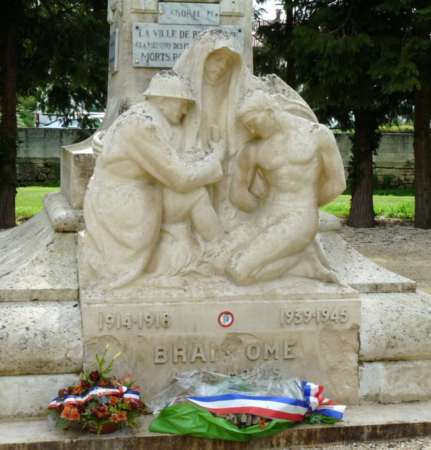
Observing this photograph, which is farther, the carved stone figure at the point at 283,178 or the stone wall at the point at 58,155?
the stone wall at the point at 58,155

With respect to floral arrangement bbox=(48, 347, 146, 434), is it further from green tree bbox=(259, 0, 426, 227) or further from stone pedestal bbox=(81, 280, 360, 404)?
green tree bbox=(259, 0, 426, 227)

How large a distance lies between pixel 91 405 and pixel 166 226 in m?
1.13

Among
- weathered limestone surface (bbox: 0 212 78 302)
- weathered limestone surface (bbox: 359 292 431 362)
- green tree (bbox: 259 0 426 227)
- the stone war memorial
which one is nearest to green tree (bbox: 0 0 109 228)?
green tree (bbox: 259 0 426 227)

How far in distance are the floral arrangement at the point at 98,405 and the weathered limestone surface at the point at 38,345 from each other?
0.27m

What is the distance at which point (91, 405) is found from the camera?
3.94m

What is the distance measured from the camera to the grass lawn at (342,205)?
45.3ft

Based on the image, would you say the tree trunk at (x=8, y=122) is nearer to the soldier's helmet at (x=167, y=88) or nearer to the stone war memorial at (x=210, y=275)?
the stone war memorial at (x=210, y=275)

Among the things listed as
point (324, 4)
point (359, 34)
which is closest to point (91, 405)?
point (359, 34)

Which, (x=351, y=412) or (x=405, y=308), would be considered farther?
(x=405, y=308)

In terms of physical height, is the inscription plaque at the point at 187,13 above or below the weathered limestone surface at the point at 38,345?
above

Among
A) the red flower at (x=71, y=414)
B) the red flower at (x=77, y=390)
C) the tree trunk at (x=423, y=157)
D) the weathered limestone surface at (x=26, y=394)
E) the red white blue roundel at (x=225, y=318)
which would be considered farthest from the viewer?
the tree trunk at (x=423, y=157)

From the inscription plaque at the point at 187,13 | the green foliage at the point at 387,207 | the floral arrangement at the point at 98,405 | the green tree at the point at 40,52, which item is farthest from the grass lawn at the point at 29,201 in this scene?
the floral arrangement at the point at 98,405

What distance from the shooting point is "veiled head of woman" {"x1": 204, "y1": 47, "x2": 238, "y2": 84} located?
4770 mm

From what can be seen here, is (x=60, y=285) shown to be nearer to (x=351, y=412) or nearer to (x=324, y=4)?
(x=351, y=412)
